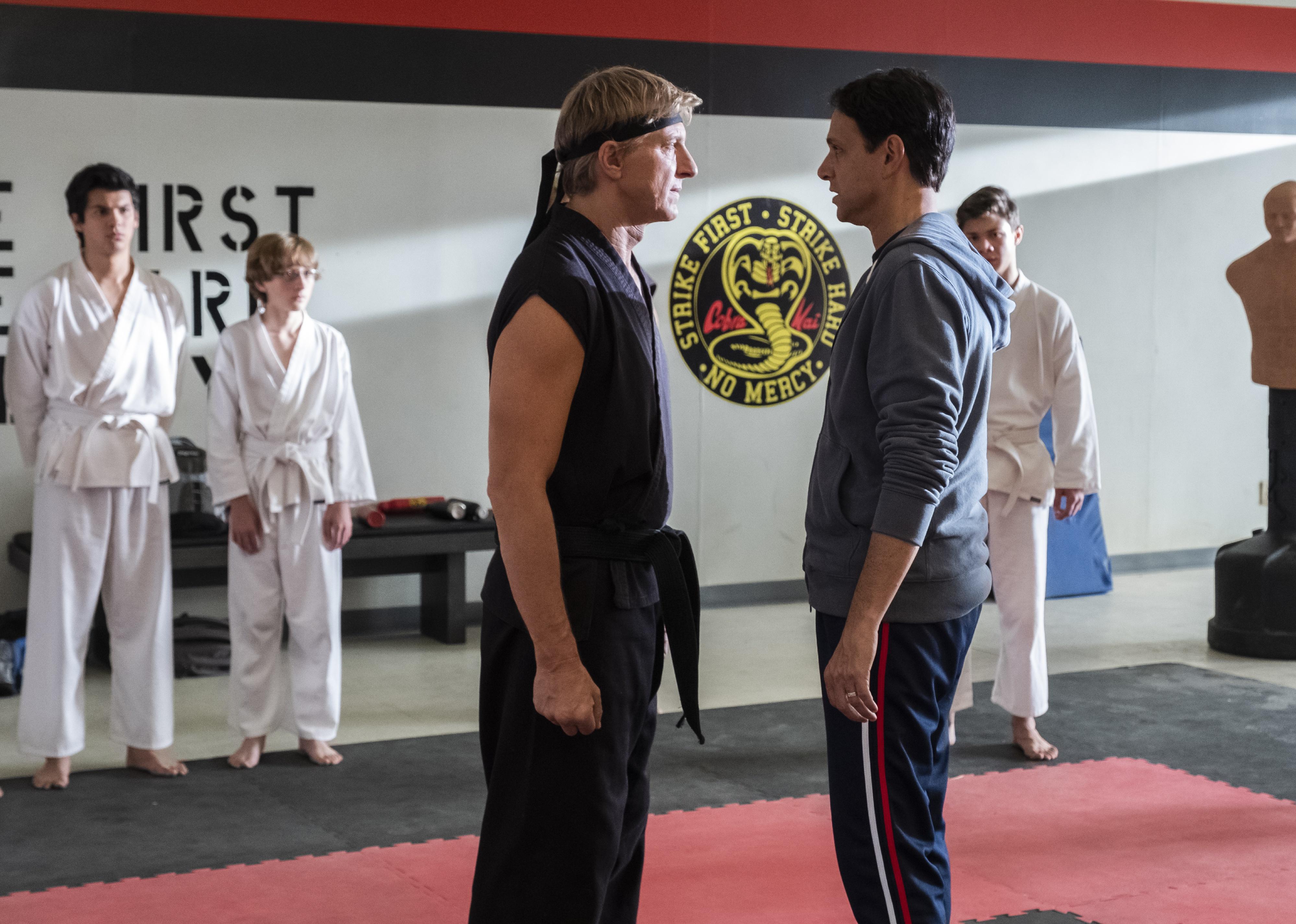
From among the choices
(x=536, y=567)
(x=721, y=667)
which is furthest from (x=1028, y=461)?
(x=536, y=567)

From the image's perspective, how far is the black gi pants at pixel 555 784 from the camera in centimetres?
168

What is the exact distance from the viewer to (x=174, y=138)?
522cm

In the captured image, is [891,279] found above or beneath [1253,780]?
above

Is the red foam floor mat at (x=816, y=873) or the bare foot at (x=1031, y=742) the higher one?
the bare foot at (x=1031, y=742)

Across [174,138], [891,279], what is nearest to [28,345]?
A: [174,138]

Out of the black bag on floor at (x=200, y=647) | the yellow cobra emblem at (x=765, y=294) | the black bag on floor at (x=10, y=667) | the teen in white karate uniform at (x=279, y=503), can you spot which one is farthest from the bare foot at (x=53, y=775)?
the yellow cobra emblem at (x=765, y=294)

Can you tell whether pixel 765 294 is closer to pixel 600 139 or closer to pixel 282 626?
pixel 282 626

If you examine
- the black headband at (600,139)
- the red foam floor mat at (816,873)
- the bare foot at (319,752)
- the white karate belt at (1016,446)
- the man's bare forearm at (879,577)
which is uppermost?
the black headband at (600,139)

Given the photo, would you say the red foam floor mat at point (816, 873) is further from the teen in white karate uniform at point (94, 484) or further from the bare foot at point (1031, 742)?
the teen in white karate uniform at point (94, 484)

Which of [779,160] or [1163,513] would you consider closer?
[779,160]

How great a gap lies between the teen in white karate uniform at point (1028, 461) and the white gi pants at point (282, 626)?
186 centimetres

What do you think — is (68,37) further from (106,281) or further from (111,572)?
(111,572)

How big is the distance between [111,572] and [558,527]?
91.2 inches

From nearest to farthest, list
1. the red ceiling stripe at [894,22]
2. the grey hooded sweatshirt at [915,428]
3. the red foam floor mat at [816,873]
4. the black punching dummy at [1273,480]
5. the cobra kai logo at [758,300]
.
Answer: the grey hooded sweatshirt at [915,428]
the red foam floor mat at [816,873]
the black punching dummy at [1273,480]
the red ceiling stripe at [894,22]
the cobra kai logo at [758,300]
